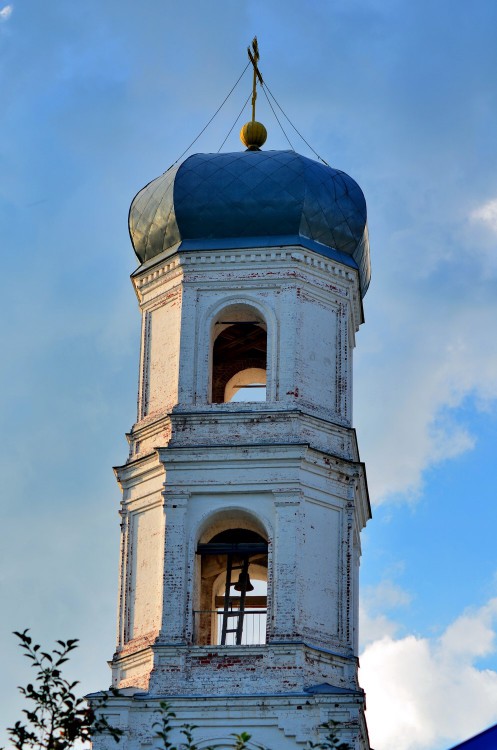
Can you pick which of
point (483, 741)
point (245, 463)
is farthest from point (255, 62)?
point (483, 741)

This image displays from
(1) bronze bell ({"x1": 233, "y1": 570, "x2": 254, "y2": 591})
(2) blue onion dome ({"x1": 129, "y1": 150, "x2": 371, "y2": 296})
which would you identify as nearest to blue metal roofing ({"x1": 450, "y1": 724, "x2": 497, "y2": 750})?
(1) bronze bell ({"x1": 233, "y1": 570, "x2": 254, "y2": 591})

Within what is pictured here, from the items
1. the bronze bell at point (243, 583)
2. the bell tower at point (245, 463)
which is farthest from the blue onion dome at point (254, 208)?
the bronze bell at point (243, 583)

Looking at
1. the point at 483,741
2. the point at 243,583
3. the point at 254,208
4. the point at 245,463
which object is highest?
the point at 254,208

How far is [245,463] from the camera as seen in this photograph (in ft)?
87.3

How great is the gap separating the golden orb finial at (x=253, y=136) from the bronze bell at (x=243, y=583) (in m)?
6.90

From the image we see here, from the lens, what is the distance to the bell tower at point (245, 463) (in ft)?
82.3

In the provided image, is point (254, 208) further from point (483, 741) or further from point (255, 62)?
point (483, 741)

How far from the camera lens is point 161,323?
28.2m

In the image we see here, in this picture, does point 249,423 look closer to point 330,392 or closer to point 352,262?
point 330,392

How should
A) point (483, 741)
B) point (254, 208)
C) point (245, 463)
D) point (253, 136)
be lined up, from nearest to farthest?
point (483, 741) → point (245, 463) → point (254, 208) → point (253, 136)

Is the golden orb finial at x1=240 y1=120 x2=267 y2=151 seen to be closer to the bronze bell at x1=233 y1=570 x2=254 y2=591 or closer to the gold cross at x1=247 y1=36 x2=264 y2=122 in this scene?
the gold cross at x1=247 y1=36 x2=264 y2=122

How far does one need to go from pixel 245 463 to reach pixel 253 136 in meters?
6.09

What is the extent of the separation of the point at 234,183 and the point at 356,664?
7.19m

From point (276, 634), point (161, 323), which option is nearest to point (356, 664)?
point (276, 634)
